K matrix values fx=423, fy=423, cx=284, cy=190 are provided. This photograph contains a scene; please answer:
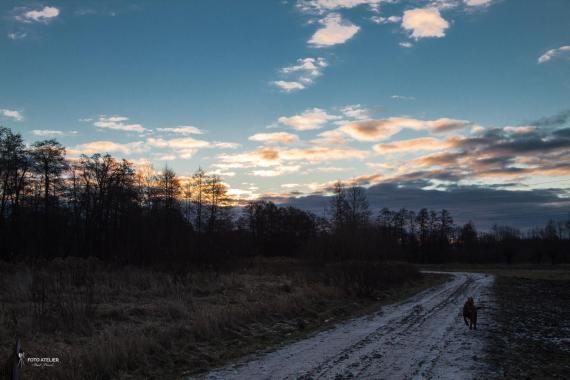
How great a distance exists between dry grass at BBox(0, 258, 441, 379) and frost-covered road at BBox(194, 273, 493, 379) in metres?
1.04

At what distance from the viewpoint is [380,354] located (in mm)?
9789

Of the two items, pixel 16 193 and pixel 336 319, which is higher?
pixel 16 193

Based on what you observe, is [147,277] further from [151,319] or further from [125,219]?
[125,219]

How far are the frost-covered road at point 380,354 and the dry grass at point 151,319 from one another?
1043 millimetres

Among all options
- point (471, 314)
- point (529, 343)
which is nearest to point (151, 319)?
point (471, 314)

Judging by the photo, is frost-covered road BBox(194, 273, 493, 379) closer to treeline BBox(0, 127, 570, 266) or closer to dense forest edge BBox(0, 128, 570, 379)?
dense forest edge BBox(0, 128, 570, 379)

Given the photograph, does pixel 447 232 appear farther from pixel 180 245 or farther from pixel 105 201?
pixel 180 245

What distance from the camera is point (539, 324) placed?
1523 centimetres

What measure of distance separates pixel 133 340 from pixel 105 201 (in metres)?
52.0

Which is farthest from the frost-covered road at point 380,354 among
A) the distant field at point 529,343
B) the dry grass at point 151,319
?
the dry grass at point 151,319

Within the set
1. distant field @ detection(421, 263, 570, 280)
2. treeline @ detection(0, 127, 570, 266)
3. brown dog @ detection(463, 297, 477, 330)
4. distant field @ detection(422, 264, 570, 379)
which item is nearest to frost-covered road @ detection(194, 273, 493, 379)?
brown dog @ detection(463, 297, 477, 330)

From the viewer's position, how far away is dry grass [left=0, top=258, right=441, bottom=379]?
29.0 ft

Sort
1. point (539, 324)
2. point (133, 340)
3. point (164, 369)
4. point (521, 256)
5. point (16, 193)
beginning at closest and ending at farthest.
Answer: point (164, 369)
point (133, 340)
point (539, 324)
point (16, 193)
point (521, 256)

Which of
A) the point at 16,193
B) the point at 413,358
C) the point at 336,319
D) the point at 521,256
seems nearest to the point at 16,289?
the point at 336,319
